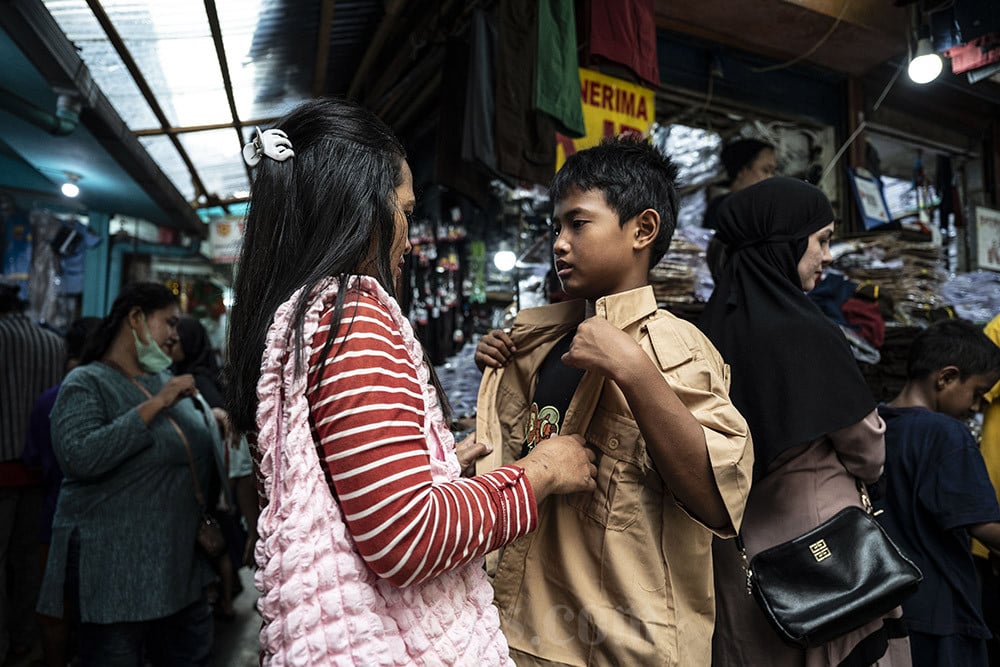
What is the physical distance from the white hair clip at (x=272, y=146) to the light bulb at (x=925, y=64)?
3.88 metres

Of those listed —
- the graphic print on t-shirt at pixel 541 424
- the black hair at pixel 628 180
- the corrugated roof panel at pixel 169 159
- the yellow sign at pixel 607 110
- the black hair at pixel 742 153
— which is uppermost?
the corrugated roof panel at pixel 169 159

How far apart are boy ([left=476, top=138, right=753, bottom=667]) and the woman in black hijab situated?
0.26m

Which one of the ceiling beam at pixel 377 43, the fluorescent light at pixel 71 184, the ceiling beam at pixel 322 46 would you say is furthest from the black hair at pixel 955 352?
the fluorescent light at pixel 71 184

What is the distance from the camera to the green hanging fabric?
3078 millimetres

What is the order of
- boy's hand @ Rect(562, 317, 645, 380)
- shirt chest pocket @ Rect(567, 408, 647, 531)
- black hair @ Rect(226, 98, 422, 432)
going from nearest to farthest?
black hair @ Rect(226, 98, 422, 432), boy's hand @ Rect(562, 317, 645, 380), shirt chest pocket @ Rect(567, 408, 647, 531)

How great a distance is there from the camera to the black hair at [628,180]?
5.05ft

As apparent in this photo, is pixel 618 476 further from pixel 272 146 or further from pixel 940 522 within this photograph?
pixel 940 522

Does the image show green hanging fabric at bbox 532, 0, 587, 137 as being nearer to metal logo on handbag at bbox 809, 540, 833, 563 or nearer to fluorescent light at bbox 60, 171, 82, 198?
metal logo on handbag at bbox 809, 540, 833, 563

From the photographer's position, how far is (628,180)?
1.55m

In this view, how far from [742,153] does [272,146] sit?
10.4 ft

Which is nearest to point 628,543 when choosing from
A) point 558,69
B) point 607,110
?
point 558,69

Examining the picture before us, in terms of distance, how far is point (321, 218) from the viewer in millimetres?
1110

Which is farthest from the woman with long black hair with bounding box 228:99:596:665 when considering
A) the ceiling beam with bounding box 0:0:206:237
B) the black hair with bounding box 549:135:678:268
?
the ceiling beam with bounding box 0:0:206:237

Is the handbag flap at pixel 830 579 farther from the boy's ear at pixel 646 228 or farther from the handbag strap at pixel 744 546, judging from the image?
the boy's ear at pixel 646 228
